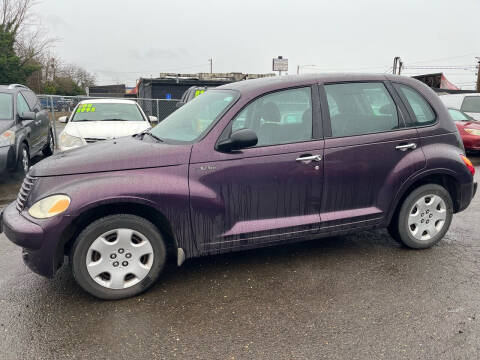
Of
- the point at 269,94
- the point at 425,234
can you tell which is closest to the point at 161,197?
the point at 269,94

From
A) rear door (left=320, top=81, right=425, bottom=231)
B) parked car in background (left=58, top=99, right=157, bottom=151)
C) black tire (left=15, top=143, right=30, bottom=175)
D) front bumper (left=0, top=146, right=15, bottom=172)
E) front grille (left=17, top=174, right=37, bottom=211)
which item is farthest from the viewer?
parked car in background (left=58, top=99, right=157, bottom=151)

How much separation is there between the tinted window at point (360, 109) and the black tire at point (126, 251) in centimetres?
181

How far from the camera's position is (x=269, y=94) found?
355 centimetres

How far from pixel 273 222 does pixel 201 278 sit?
81 cm

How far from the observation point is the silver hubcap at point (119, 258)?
3.03 m

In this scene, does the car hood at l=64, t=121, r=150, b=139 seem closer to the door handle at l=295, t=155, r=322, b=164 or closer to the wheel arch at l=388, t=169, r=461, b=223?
the door handle at l=295, t=155, r=322, b=164

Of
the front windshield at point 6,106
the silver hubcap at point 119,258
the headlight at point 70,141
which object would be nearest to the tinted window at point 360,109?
the silver hubcap at point 119,258

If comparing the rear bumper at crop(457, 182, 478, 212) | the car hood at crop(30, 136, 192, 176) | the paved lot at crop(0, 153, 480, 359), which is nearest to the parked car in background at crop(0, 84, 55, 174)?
the paved lot at crop(0, 153, 480, 359)

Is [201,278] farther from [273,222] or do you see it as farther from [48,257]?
[48,257]

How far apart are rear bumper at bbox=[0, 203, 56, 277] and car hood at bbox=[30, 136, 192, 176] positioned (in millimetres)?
403

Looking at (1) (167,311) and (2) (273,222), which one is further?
(2) (273,222)

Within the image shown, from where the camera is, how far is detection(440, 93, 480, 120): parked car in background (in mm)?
12484

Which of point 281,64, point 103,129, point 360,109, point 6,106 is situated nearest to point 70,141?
point 103,129

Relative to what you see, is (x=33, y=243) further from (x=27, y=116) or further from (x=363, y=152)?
(x=27, y=116)
